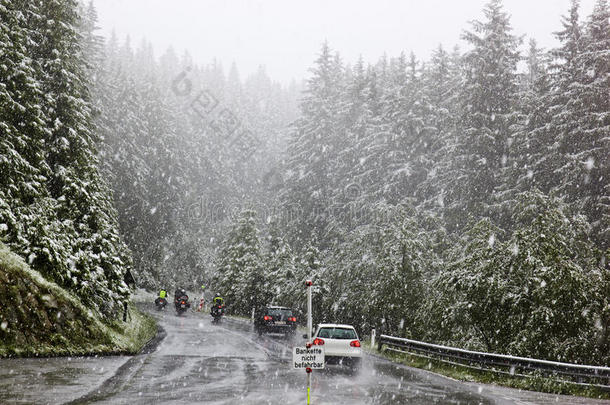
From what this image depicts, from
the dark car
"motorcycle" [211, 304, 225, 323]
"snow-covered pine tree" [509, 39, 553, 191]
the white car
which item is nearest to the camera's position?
the white car

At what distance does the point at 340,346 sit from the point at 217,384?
243 inches

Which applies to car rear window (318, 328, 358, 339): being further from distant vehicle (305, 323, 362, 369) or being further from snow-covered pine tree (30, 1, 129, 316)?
snow-covered pine tree (30, 1, 129, 316)

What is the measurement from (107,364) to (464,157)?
26.7m

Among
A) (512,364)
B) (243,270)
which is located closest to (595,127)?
(512,364)

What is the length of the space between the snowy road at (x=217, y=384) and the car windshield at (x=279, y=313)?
11653mm

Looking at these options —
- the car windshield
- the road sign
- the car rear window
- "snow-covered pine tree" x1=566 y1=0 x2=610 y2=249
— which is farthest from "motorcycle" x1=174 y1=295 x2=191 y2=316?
the road sign

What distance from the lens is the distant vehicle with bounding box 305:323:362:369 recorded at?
1952 cm

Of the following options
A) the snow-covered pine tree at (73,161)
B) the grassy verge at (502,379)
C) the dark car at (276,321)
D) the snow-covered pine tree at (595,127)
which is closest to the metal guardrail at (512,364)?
the grassy verge at (502,379)

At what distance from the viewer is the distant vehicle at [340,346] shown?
19.5m

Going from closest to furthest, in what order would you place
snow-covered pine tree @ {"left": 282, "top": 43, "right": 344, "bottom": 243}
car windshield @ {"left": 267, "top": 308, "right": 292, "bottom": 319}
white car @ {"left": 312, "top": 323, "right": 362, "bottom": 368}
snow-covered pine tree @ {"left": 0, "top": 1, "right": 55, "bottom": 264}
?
white car @ {"left": 312, "top": 323, "right": 362, "bottom": 368}, snow-covered pine tree @ {"left": 0, "top": 1, "right": 55, "bottom": 264}, car windshield @ {"left": 267, "top": 308, "right": 292, "bottom": 319}, snow-covered pine tree @ {"left": 282, "top": 43, "right": 344, "bottom": 243}

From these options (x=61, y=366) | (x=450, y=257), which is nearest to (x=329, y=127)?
(x=450, y=257)

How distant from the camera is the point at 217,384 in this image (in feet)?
47.1

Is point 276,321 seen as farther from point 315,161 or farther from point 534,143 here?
point 315,161

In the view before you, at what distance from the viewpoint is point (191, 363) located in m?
18.8
